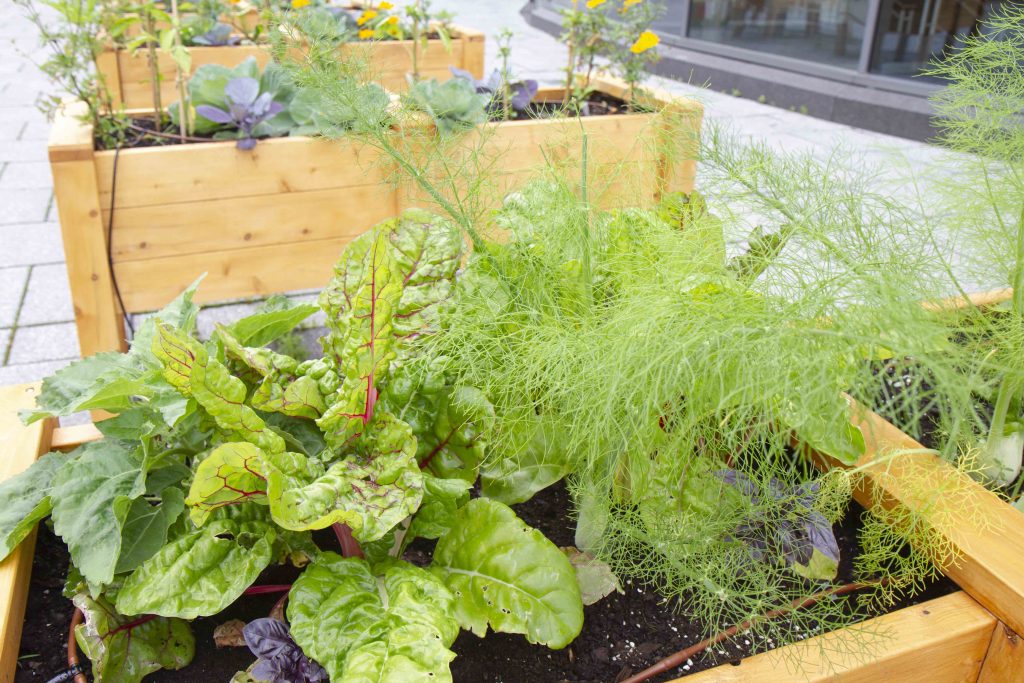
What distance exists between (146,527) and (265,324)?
313 mm

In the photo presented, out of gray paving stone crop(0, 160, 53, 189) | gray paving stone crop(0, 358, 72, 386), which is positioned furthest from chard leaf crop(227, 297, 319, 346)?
gray paving stone crop(0, 160, 53, 189)

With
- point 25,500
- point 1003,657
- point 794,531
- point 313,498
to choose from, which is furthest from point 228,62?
point 1003,657

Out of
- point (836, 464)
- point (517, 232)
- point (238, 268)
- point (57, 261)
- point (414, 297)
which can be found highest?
point (517, 232)

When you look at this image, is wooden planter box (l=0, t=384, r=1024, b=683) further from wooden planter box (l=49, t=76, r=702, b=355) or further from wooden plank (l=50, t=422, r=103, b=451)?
wooden planter box (l=49, t=76, r=702, b=355)

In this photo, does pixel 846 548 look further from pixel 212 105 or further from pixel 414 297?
pixel 212 105

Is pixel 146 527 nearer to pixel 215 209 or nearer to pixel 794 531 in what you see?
pixel 794 531

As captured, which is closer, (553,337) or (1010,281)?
(553,337)

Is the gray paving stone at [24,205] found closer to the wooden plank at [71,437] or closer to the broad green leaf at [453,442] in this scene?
the wooden plank at [71,437]

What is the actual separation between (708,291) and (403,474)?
1.35 ft

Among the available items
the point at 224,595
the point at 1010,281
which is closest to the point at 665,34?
the point at 1010,281

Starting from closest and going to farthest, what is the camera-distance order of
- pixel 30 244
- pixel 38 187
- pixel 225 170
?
pixel 225 170 < pixel 30 244 < pixel 38 187

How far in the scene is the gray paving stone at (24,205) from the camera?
11.2ft

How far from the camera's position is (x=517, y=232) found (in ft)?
3.56

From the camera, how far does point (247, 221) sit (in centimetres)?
226
